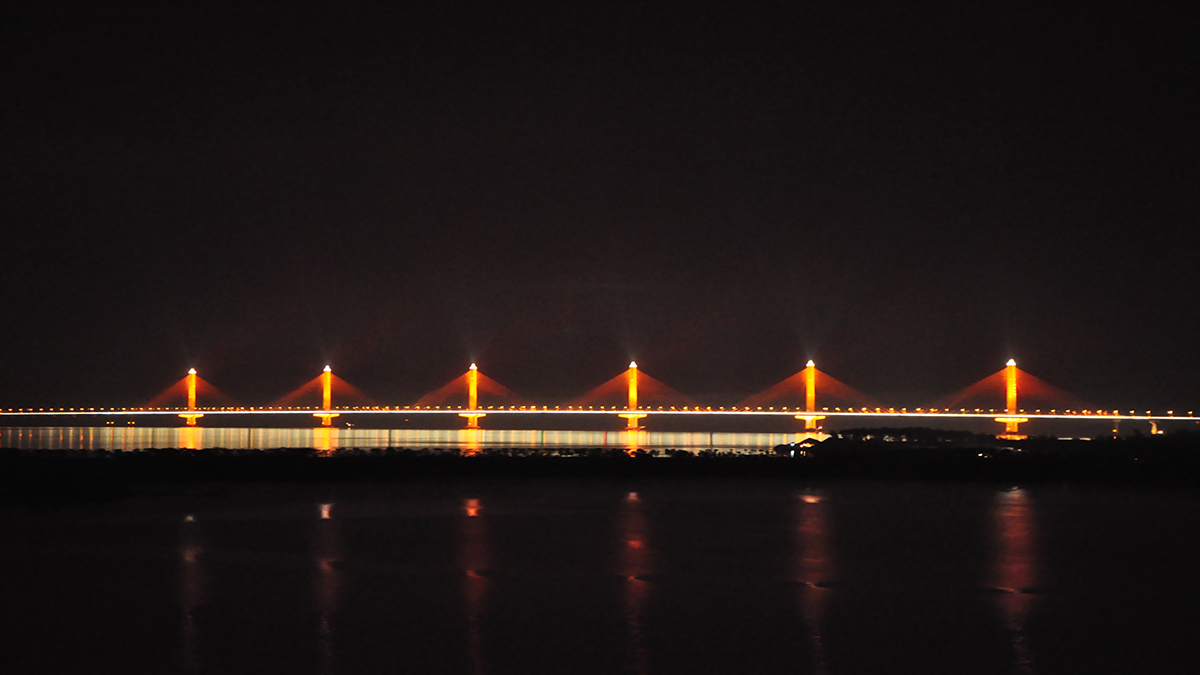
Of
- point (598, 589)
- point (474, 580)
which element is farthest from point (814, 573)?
point (474, 580)

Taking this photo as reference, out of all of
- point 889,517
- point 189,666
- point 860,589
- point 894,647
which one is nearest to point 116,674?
point 189,666

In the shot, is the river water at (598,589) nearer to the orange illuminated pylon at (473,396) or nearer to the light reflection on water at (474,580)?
the light reflection on water at (474,580)

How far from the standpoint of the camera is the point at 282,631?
530cm

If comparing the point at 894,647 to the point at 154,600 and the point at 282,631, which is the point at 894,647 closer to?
the point at 282,631

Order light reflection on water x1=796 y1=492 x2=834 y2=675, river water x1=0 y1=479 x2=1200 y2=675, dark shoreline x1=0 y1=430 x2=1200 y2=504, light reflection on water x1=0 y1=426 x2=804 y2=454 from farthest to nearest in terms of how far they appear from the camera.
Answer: light reflection on water x1=0 y1=426 x2=804 y2=454
dark shoreline x1=0 y1=430 x2=1200 y2=504
light reflection on water x1=796 y1=492 x2=834 y2=675
river water x1=0 y1=479 x2=1200 y2=675

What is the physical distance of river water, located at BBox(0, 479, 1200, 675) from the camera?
484 centimetres

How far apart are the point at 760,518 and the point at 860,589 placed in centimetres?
403

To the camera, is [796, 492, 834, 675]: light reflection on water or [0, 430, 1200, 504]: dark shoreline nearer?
[796, 492, 834, 675]: light reflection on water

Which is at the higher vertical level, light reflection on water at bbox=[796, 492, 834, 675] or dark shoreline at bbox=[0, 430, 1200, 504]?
light reflection on water at bbox=[796, 492, 834, 675]

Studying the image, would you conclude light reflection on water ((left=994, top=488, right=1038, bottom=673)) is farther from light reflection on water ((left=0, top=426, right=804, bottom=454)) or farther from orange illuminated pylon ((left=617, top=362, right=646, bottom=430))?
orange illuminated pylon ((left=617, top=362, right=646, bottom=430))

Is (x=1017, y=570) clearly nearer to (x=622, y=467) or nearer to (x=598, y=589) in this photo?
(x=598, y=589)

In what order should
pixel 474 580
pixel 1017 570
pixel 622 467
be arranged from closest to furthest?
pixel 474 580 → pixel 1017 570 → pixel 622 467

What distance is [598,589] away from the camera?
21.2 feet

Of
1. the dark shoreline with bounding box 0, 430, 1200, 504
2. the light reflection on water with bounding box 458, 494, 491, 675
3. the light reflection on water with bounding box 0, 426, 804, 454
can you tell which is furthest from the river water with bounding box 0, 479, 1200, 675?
the light reflection on water with bounding box 0, 426, 804, 454
